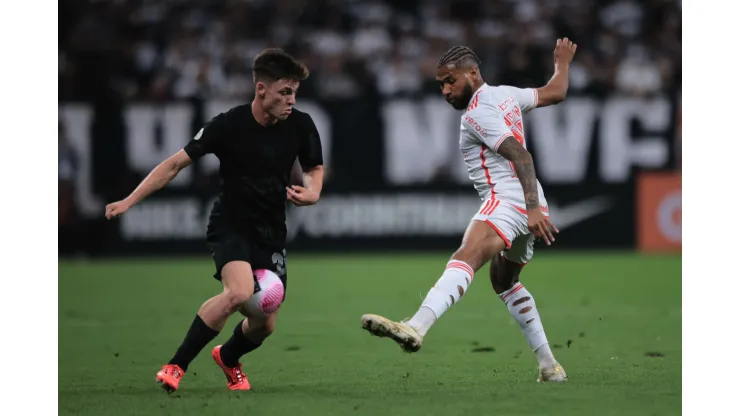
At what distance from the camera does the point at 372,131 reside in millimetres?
18781

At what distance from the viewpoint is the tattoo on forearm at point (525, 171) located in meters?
6.70

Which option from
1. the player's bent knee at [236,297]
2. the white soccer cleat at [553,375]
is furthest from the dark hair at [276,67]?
the white soccer cleat at [553,375]

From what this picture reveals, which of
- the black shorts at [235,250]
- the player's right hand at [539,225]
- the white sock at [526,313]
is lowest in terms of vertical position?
the white sock at [526,313]

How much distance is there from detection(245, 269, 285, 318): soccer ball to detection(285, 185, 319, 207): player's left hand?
50 centimetres

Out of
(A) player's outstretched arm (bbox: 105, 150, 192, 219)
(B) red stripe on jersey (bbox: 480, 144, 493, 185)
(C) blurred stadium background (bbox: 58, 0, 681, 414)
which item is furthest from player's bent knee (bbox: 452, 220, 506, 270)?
(C) blurred stadium background (bbox: 58, 0, 681, 414)

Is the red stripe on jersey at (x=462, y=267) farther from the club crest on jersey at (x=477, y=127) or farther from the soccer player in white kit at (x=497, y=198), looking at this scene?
the club crest on jersey at (x=477, y=127)

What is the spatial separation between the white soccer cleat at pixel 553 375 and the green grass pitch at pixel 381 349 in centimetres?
9

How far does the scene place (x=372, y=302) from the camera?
41.3ft

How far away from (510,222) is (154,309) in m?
6.32

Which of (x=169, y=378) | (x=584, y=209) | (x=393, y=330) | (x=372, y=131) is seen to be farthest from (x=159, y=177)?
(x=584, y=209)

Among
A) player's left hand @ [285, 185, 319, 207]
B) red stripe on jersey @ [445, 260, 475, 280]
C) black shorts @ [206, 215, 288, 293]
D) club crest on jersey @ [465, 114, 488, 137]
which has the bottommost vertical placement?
red stripe on jersey @ [445, 260, 475, 280]

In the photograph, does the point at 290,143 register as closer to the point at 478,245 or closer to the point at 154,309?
the point at 478,245

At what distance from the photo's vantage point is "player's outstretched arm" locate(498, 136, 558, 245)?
6645mm

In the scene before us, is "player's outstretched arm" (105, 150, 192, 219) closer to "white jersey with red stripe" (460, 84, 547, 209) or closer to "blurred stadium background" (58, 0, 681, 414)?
"white jersey with red stripe" (460, 84, 547, 209)
